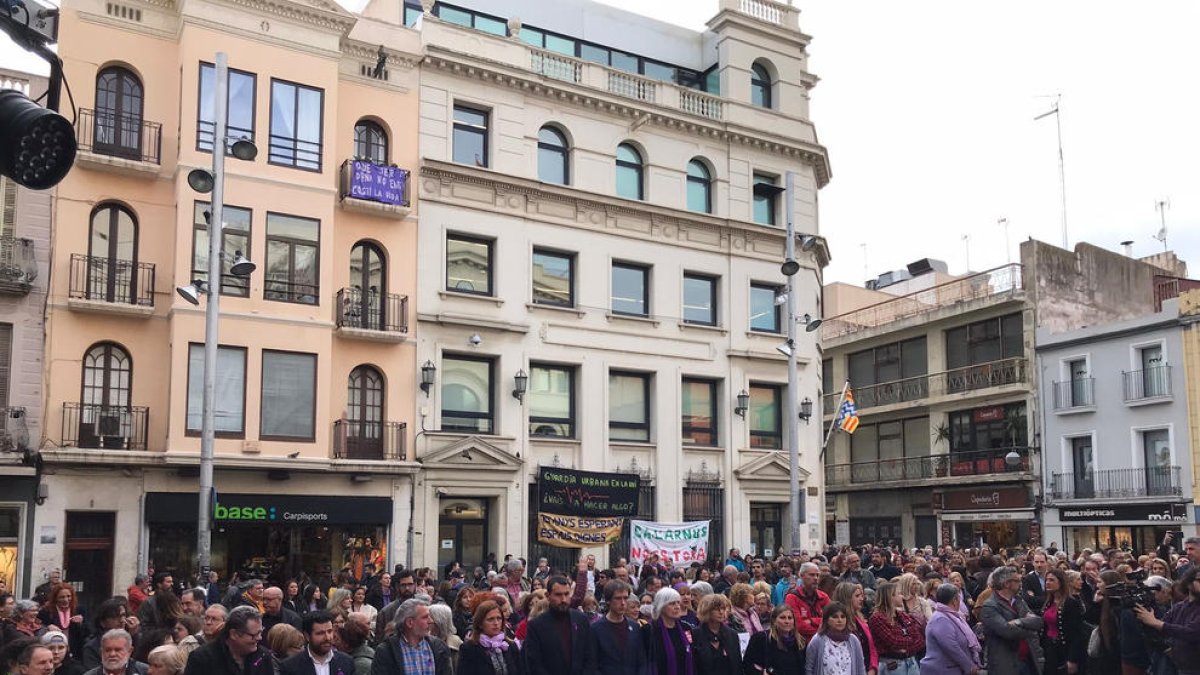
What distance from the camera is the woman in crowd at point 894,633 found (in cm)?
1188

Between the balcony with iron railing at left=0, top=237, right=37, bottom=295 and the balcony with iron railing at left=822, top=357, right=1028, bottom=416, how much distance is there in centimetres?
3279

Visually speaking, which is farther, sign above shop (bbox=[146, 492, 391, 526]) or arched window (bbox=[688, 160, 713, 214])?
arched window (bbox=[688, 160, 713, 214])

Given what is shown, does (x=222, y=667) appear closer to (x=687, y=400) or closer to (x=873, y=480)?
(x=687, y=400)

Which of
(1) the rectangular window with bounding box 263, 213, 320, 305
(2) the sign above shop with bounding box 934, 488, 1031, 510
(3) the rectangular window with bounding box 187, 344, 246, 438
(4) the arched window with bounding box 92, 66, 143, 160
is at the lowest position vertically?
(2) the sign above shop with bounding box 934, 488, 1031, 510

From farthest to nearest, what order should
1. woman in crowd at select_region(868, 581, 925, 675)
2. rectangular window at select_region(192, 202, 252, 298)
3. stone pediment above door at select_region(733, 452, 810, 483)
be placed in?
stone pediment above door at select_region(733, 452, 810, 483) < rectangular window at select_region(192, 202, 252, 298) < woman in crowd at select_region(868, 581, 925, 675)

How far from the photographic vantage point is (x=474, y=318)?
28.3 meters

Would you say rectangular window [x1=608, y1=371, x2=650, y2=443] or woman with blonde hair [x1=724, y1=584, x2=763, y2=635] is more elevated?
rectangular window [x1=608, y1=371, x2=650, y2=443]

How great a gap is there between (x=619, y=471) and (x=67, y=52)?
1612cm

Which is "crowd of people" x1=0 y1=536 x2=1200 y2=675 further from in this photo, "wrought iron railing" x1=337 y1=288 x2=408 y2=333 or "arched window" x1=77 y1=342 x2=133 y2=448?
"wrought iron railing" x1=337 y1=288 x2=408 y2=333

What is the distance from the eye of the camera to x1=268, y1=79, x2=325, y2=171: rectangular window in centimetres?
2594

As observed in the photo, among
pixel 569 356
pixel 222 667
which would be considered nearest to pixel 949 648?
pixel 222 667

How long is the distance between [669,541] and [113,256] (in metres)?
13.9

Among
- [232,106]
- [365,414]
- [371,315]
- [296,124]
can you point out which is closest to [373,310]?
[371,315]

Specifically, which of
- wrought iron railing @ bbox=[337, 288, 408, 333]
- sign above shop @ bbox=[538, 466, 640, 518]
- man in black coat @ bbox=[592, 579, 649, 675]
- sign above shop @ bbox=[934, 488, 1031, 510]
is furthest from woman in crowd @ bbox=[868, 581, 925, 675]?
sign above shop @ bbox=[934, 488, 1031, 510]
